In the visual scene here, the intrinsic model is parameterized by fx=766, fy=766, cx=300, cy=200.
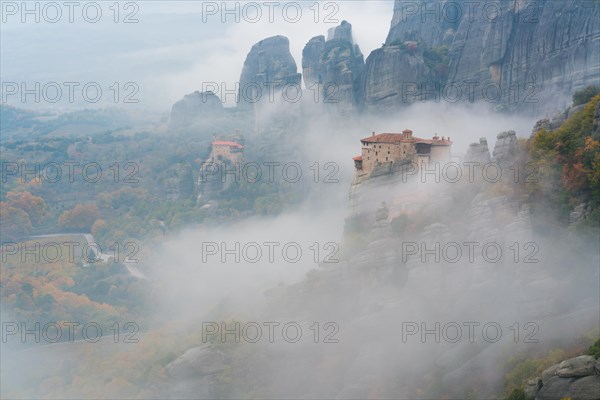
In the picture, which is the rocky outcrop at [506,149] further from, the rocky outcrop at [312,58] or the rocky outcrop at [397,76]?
the rocky outcrop at [312,58]

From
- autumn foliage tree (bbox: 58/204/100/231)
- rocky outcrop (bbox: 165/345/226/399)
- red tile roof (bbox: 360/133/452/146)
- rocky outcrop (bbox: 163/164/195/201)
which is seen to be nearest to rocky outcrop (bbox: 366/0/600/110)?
red tile roof (bbox: 360/133/452/146)

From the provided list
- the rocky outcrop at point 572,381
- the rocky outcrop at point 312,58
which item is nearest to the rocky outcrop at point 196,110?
the rocky outcrop at point 312,58

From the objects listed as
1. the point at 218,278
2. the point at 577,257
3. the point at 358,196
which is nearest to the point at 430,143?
the point at 358,196

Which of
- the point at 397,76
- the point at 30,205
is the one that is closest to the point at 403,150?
the point at 397,76

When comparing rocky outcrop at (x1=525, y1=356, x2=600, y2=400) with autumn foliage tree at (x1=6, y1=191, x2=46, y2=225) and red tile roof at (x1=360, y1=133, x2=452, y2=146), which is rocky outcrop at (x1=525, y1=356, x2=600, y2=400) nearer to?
red tile roof at (x1=360, y1=133, x2=452, y2=146)

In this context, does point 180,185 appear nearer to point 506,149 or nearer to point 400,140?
point 400,140

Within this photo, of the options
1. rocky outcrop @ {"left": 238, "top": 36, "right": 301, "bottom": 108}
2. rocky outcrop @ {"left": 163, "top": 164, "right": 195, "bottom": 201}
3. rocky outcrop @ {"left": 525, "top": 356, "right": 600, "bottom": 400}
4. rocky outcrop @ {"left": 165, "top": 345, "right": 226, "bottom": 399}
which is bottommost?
rocky outcrop @ {"left": 165, "top": 345, "right": 226, "bottom": 399}

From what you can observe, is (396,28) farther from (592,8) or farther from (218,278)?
(218,278)
